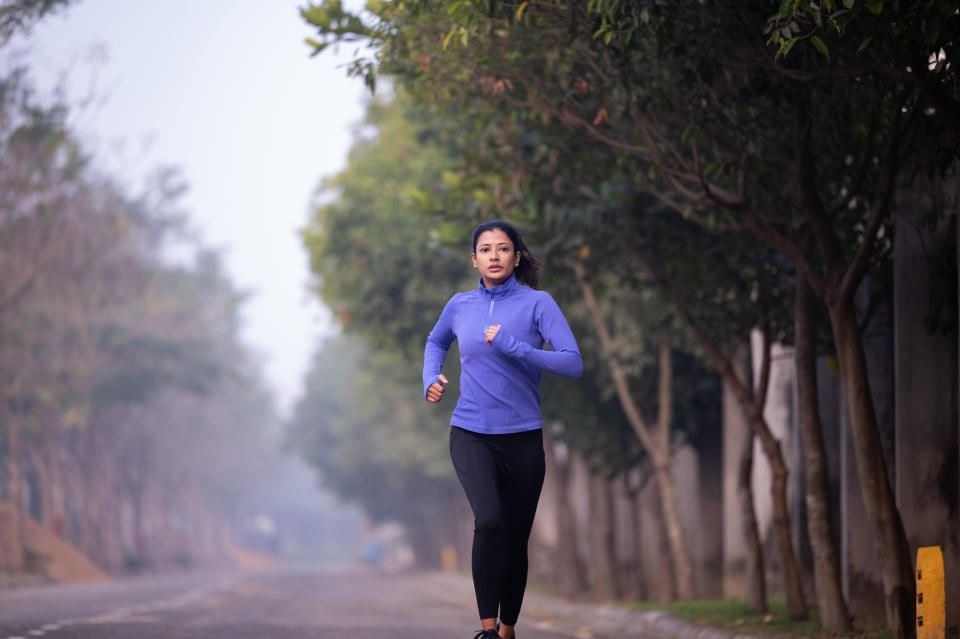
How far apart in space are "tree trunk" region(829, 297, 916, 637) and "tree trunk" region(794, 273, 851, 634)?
71 centimetres

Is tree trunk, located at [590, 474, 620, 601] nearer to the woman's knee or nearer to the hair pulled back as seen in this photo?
the hair pulled back

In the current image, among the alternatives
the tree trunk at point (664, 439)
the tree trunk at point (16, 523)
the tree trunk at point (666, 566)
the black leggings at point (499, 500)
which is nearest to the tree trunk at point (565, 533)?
the tree trunk at point (666, 566)

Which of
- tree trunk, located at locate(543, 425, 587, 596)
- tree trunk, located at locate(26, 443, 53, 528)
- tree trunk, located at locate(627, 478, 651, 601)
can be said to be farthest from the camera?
tree trunk, located at locate(26, 443, 53, 528)

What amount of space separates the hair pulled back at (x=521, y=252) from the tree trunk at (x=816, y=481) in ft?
16.0

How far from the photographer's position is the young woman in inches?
238

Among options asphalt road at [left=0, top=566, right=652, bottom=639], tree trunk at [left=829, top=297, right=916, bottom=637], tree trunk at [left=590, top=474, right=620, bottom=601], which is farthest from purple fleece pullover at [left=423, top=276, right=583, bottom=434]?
tree trunk at [left=590, top=474, right=620, bottom=601]

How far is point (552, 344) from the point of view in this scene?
6059 millimetres

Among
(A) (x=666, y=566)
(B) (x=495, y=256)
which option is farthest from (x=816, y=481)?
(A) (x=666, y=566)

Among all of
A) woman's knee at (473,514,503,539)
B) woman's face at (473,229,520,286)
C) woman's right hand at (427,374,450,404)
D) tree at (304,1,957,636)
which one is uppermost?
tree at (304,1,957,636)

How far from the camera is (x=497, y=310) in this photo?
242 inches

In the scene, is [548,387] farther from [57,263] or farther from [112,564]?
[112,564]

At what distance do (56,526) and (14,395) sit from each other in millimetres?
9975

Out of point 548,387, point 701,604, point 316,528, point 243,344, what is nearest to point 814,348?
point 701,604

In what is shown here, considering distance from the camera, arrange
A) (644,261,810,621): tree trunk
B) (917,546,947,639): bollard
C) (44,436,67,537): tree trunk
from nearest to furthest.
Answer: (917,546,947,639): bollard < (644,261,810,621): tree trunk < (44,436,67,537): tree trunk
